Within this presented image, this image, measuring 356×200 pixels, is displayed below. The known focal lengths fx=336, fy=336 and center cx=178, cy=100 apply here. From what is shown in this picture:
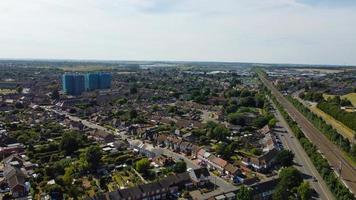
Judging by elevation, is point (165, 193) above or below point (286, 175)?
below

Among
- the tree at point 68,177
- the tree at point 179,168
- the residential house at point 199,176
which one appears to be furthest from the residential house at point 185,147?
the tree at point 68,177

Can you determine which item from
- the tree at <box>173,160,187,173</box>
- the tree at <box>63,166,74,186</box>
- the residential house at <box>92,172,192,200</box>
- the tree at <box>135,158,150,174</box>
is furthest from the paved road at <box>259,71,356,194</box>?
the tree at <box>63,166,74,186</box>

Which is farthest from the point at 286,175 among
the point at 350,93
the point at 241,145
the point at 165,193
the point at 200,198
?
the point at 350,93

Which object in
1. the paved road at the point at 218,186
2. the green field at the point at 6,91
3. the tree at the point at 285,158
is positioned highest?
the tree at the point at 285,158

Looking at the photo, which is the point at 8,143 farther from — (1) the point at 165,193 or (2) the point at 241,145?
(2) the point at 241,145

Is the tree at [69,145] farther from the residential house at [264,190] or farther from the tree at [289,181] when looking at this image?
the tree at [289,181]

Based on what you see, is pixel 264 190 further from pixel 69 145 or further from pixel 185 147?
pixel 69 145

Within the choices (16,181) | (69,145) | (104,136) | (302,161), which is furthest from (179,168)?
(104,136)

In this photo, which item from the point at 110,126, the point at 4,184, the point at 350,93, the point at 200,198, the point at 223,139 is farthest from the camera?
the point at 350,93

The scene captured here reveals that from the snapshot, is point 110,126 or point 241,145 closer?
point 241,145
